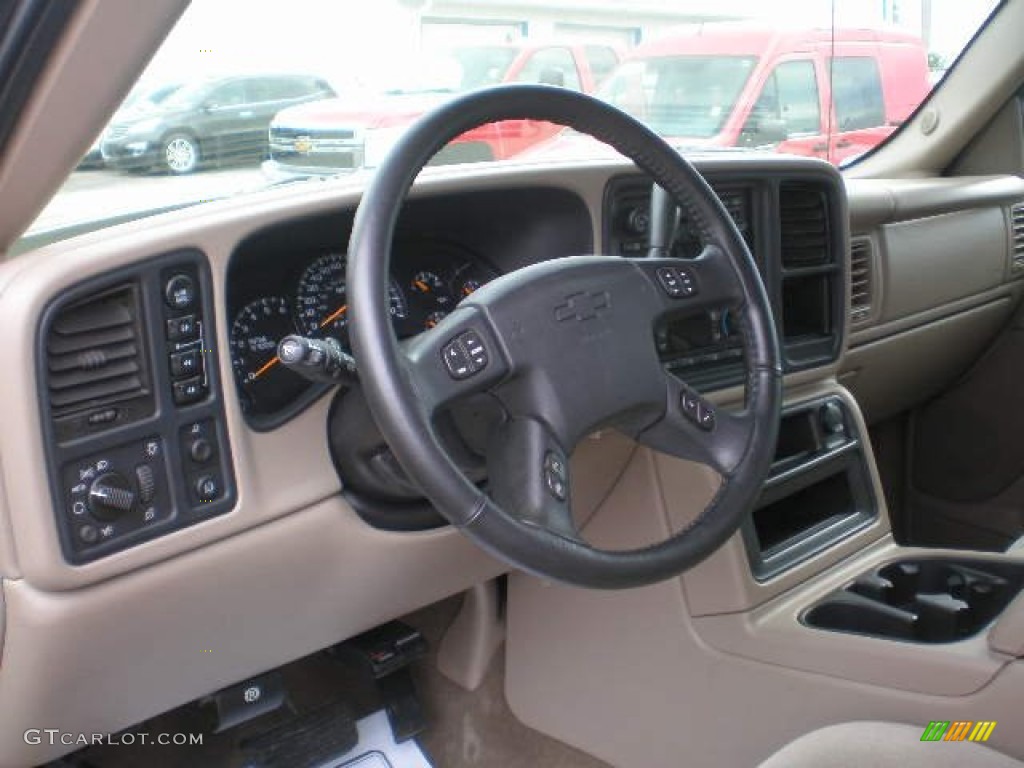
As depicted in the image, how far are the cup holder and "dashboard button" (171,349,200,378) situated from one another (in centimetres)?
107

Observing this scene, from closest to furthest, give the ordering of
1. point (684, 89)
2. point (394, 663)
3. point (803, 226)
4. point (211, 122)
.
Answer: point (211, 122) → point (394, 663) → point (803, 226) → point (684, 89)

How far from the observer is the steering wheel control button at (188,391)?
4.10 ft

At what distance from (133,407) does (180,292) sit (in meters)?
0.14

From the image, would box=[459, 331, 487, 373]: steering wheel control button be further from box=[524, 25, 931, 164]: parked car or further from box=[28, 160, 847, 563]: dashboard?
box=[524, 25, 931, 164]: parked car

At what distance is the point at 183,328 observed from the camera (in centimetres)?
125

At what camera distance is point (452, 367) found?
3.68 feet

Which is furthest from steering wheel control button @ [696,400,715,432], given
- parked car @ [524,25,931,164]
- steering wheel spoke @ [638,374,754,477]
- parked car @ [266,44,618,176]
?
parked car @ [524,25,931,164]

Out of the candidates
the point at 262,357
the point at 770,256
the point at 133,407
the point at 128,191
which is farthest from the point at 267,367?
the point at 770,256

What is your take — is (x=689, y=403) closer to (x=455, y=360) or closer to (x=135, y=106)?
(x=455, y=360)

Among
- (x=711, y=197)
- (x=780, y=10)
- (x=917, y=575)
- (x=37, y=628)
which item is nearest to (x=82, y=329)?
(x=37, y=628)

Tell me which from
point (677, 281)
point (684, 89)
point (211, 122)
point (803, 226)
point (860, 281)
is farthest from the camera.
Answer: point (684, 89)

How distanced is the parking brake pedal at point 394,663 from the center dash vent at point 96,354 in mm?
812

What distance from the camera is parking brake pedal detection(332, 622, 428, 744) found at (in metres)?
1.87

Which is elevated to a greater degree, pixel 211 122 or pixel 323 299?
pixel 211 122
